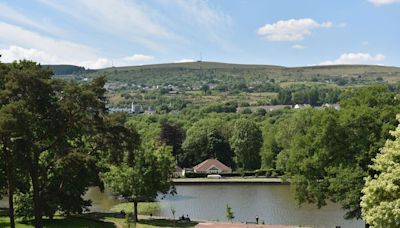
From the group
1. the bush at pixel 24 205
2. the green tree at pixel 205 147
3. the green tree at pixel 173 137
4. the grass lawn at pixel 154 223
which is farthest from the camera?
the green tree at pixel 173 137

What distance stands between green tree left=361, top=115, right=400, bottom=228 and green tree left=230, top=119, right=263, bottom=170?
77612 millimetres

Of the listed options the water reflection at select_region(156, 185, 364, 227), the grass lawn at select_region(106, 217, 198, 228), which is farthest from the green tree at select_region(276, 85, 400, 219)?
the water reflection at select_region(156, 185, 364, 227)

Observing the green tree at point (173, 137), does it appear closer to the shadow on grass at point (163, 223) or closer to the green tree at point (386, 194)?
the shadow on grass at point (163, 223)

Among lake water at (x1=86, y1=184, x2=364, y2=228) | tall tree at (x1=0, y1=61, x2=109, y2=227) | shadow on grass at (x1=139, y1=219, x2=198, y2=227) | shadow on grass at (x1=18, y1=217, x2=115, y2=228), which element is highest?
tall tree at (x1=0, y1=61, x2=109, y2=227)

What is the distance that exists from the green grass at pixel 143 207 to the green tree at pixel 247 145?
38.6 m

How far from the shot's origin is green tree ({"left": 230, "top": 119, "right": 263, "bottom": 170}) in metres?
96.9

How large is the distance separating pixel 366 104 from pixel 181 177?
5963 cm

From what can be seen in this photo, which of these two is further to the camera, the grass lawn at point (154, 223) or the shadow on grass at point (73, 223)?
the grass lawn at point (154, 223)

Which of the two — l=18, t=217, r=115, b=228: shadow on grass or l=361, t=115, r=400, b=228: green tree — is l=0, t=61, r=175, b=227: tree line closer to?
l=18, t=217, r=115, b=228: shadow on grass

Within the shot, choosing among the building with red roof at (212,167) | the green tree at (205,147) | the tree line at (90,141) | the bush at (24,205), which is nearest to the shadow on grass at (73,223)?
the bush at (24,205)

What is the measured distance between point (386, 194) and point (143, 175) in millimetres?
26872

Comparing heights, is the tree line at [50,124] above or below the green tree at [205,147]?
above

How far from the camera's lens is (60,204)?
126 ft

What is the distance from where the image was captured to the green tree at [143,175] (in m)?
42.8
